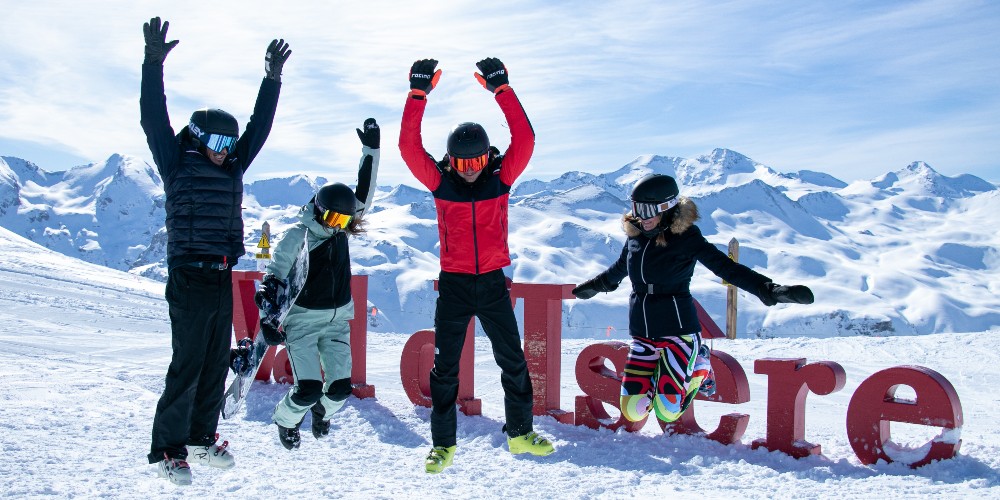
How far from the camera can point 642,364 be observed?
5406mm

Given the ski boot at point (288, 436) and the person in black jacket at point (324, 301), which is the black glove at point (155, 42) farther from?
the ski boot at point (288, 436)

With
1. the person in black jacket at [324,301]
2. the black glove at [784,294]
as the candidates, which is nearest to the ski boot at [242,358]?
the person in black jacket at [324,301]

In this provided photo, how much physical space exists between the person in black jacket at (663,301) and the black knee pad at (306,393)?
2.35 meters

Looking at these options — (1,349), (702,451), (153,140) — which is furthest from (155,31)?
(1,349)

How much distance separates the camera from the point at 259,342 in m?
5.55

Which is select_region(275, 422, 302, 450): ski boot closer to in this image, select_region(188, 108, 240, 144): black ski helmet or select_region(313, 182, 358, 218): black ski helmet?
select_region(313, 182, 358, 218): black ski helmet

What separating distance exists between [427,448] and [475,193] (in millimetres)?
3803

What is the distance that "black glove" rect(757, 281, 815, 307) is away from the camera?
14.8 ft

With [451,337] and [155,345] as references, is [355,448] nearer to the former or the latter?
[451,337]

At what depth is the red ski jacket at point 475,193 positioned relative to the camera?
16.4 feet

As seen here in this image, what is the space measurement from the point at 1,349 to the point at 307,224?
11318 millimetres

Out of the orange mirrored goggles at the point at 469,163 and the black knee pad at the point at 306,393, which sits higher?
the orange mirrored goggles at the point at 469,163

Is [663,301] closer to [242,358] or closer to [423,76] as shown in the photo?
[423,76]

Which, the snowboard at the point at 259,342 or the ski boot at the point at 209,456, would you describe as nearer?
the ski boot at the point at 209,456
